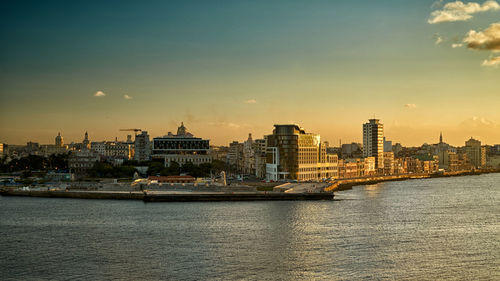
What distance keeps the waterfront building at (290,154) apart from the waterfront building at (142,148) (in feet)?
172

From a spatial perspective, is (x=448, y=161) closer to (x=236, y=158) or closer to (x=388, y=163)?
(x=388, y=163)

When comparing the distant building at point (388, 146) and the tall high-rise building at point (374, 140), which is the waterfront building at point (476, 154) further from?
the tall high-rise building at point (374, 140)

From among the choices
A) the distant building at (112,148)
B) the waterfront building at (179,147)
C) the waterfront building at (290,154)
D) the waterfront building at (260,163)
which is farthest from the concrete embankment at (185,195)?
the distant building at (112,148)

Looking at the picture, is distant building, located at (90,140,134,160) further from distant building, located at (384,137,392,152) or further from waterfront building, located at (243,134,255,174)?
distant building, located at (384,137,392,152)

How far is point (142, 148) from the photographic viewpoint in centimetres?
13000

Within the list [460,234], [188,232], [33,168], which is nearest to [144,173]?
[33,168]

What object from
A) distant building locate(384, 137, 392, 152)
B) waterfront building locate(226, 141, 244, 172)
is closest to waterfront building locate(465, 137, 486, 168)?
distant building locate(384, 137, 392, 152)

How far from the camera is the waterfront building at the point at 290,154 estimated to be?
3167 inches

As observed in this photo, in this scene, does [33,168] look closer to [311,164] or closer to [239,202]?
[311,164]

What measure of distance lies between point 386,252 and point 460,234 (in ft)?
26.9

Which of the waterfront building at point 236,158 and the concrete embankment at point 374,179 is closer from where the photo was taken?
the concrete embankment at point 374,179

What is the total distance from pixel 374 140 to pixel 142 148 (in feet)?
171

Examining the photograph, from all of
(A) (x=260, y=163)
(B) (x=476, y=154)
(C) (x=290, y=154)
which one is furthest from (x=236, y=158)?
(B) (x=476, y=154)

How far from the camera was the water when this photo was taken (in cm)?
2519
